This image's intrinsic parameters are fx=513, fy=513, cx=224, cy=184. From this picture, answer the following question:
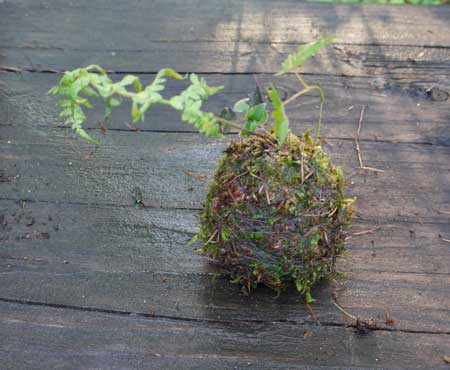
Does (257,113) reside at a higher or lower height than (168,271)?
higher

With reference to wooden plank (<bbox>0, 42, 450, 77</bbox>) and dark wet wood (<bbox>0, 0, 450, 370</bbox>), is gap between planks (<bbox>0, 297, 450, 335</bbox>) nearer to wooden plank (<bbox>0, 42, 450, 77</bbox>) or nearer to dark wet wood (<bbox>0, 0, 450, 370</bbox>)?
dark wet wood (<bbox>0, 0, 450, 370</bbox>)

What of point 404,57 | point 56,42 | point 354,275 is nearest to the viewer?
point 354,275

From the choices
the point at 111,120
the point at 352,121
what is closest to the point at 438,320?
the point at 352,121

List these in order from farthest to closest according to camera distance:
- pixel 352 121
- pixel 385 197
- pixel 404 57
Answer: pixel 404 57 < pixel 352 121 < pixel 385 197

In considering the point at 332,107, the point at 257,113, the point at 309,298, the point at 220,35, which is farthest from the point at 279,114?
the point at 220,35

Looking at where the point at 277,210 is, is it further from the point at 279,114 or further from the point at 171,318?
the point at 171,318

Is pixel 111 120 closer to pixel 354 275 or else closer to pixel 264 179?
pixel 264 179

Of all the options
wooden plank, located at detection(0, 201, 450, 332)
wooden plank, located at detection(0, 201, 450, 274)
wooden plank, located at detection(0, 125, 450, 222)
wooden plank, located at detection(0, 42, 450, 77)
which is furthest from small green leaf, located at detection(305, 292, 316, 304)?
wooden plank, located at detection(0, 42, 450, 77)

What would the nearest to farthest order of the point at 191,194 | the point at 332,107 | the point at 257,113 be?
the point at 257,113, the point at 191,194, the point at 332,107
